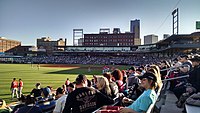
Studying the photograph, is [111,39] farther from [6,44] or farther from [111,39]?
[6,44]

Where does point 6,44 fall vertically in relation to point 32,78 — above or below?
above

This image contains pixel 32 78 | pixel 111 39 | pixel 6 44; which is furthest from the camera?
pixel 6 44

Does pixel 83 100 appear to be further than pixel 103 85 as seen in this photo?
No

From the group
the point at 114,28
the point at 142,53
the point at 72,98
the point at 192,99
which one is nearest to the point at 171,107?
the point at 192,99

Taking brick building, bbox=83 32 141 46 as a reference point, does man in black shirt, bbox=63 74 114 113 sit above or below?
below

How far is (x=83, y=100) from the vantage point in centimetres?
423

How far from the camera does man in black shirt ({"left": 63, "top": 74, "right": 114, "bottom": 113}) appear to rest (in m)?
4.15

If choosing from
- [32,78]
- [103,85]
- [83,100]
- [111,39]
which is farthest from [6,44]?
[83,100]

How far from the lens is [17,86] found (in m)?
15.8

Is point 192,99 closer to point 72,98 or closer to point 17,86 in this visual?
point 72,98

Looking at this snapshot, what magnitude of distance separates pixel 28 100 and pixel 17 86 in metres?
10.6

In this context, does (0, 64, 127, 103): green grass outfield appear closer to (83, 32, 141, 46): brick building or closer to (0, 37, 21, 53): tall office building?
(83, 32, 141, 46): brick building

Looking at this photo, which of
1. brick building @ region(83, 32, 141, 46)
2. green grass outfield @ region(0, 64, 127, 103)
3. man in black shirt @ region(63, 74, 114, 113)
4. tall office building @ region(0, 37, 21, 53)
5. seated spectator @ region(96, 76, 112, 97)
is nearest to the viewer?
man in black shirt @ region(63, 74, 114, 113)

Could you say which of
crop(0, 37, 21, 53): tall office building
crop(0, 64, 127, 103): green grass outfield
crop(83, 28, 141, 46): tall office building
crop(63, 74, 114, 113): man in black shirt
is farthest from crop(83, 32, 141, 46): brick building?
crop(63, 74, 114, 113): man in black shirt
